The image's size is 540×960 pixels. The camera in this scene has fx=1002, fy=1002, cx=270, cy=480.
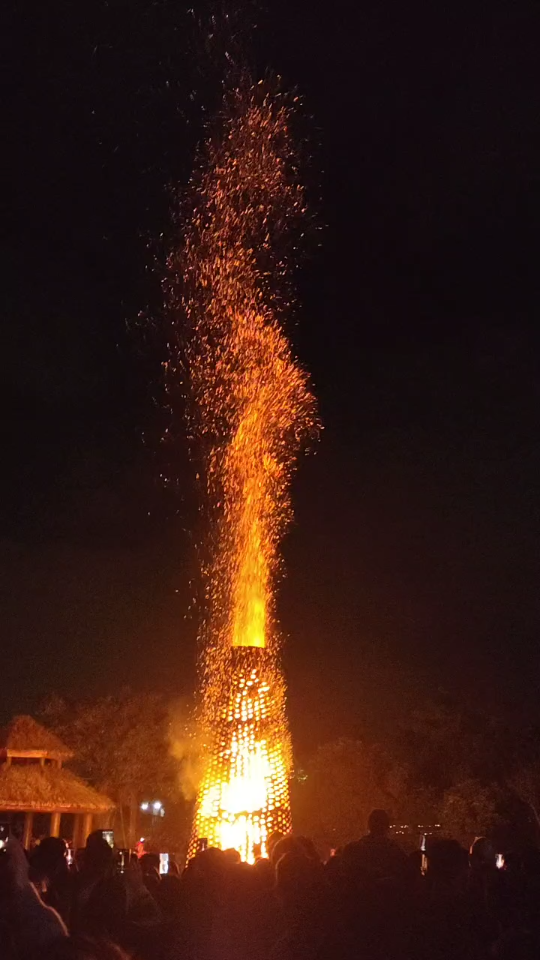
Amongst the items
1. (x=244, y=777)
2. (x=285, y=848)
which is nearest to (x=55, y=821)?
(x=244, y=777)

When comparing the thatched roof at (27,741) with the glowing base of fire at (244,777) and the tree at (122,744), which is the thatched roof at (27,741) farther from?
the glowing base of fire at (244,777)

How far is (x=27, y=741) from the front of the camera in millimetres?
31875

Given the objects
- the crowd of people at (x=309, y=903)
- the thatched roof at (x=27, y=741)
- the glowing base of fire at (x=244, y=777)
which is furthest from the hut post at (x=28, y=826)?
the crowd of people at (x=309, y=903)

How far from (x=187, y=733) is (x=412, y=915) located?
1422 inches

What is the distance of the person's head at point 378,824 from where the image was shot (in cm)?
736

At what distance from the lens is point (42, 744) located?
32.1 m

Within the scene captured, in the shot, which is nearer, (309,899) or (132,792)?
(309,899)

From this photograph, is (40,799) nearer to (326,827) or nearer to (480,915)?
(326,827)

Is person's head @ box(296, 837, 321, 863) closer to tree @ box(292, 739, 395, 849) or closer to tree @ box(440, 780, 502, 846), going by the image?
tree @ box(440, 780, 502, 846)

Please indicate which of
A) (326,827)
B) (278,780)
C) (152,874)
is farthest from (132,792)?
(152,874)

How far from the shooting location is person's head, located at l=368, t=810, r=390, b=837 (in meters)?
7.36

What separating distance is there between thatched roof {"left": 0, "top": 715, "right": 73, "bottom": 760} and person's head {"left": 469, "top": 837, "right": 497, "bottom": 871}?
25.2 m

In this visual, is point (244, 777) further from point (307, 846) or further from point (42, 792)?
point (42, 792)

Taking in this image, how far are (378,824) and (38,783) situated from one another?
2404cm
